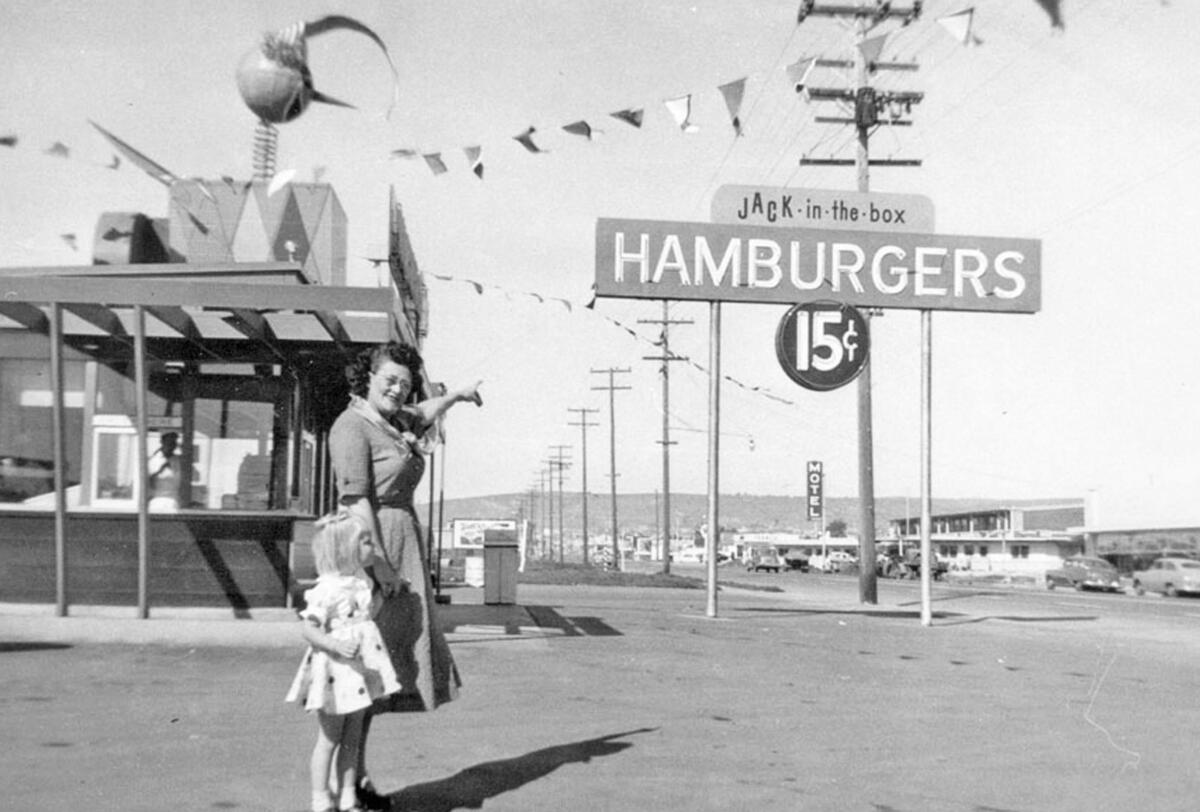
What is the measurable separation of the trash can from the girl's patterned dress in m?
13.1

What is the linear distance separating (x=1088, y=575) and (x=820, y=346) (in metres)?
39.1

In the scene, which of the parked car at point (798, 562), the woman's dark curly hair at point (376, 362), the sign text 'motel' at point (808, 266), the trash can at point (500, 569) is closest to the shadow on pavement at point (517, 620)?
the trash can at point (500, 569)

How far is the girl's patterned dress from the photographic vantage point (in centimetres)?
491

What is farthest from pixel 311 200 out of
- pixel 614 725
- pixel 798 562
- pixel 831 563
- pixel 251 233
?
pixel 831 563

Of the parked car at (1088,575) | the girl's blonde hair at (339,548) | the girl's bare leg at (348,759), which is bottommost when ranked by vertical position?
the parked car at (1088,575)

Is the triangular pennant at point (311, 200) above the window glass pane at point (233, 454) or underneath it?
above

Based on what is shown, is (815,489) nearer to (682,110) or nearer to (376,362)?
(682,110)

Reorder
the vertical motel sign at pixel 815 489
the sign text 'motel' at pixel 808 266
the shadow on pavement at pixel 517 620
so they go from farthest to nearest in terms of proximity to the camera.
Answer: the vertical motel sign at pixel 815 489 < the sign text 'motel' at pixel 808 266 < the shadow on pavement at pixel 517 620

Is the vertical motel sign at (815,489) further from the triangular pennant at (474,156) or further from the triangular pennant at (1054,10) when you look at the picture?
the triangular pennant at (1054,10)

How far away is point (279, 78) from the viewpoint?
10.4 m

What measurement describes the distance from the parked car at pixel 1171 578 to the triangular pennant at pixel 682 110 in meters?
40.5

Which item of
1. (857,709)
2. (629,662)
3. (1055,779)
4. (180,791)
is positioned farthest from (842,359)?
(180,791)

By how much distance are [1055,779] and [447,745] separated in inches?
122

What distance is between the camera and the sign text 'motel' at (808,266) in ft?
58.1
